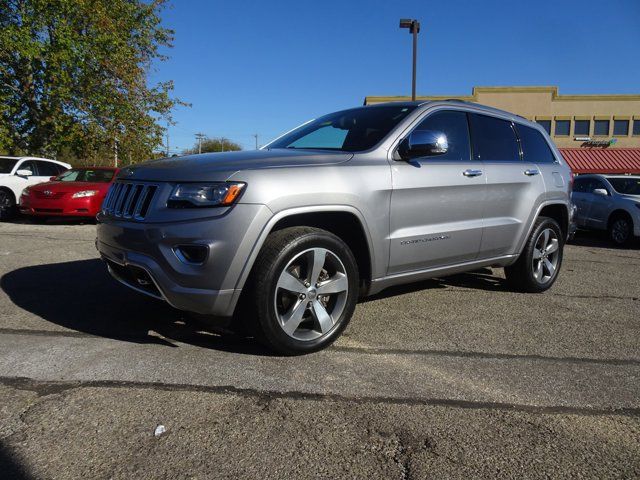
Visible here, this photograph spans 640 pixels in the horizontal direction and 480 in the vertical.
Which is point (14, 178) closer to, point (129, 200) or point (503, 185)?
point (129, 200)

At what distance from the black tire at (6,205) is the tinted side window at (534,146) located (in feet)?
37.2

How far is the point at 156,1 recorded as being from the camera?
20.1 meters

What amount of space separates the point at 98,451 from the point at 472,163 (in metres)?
3.49

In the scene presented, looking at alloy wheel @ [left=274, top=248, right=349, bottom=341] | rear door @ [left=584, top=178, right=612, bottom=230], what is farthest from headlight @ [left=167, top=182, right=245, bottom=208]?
rear door @ [left=584, top=178, right=612, bottom=230]

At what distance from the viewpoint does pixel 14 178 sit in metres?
12.0

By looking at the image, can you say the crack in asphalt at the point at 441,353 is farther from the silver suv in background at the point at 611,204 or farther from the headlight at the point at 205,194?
the silver suv in background at the point at 611,204

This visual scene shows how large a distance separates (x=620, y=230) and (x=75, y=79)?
16932 mm

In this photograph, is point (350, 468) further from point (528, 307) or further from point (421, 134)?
point (528, 307)

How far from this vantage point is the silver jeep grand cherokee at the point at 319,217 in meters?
2.99

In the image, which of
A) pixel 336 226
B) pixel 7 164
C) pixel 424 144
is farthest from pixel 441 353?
pixel 7 164

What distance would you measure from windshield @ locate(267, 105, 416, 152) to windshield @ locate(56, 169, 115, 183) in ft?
27.4

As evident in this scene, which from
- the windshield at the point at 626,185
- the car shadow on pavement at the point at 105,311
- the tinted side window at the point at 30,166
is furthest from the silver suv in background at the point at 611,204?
the tinted side window at the point at 30,166

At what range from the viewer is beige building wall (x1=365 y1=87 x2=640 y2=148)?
42.9 meters

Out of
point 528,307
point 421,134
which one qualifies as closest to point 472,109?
point 421,134
